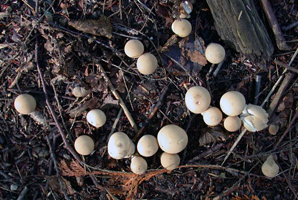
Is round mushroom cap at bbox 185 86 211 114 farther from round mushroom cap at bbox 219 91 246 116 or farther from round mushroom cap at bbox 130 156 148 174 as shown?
round mushroom cap at bbox 130 156 148 174

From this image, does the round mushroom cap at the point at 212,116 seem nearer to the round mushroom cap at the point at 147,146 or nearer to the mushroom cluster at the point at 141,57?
the round mushroom cap at the point at 147,146

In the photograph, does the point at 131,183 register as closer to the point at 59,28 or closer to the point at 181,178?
the point at 181,178

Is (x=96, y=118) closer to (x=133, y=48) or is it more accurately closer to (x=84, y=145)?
(x=84, y=145)

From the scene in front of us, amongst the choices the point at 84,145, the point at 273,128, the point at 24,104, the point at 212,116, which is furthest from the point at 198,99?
the point at 24,104

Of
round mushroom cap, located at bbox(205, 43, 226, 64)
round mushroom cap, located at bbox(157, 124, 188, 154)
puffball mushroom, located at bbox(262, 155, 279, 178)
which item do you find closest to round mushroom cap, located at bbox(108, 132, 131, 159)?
round mushroom cap, located at bbox(157, 124, 188, 154)

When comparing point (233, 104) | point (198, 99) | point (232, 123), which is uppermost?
point (198, 99)
